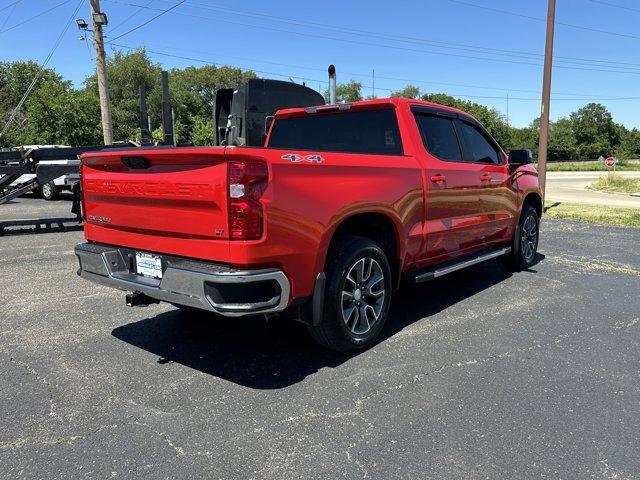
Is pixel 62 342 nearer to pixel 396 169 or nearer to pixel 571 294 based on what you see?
pixel 396 169

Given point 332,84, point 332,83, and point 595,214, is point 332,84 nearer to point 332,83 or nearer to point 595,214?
point 332,83

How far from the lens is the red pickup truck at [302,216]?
124 inches

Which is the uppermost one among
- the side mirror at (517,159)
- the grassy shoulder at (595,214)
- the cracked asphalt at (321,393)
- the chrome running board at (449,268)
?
the side mirror at (517,159)

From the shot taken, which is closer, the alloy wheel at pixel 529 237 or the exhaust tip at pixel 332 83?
the exhaust tip at pixel 332 83

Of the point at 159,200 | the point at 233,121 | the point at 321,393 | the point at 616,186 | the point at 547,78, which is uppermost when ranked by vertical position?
the point at 547,78

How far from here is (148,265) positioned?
144 inches

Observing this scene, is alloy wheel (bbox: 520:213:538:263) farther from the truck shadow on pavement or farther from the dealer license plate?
the dealer license plate

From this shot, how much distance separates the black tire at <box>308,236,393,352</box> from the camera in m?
3.75

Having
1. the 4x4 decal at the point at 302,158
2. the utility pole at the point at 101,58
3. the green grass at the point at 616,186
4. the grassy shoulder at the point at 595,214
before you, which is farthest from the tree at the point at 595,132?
the 4x4 decal at the point at 302,158

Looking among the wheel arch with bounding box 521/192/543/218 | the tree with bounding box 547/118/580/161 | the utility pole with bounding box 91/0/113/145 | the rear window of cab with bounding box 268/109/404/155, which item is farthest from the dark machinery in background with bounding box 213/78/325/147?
the tree with bounding box 547/118/580/161

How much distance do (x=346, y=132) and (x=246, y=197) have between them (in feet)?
6.90

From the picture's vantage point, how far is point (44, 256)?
26.2 feet

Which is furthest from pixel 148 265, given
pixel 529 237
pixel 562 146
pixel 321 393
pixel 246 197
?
pixel 562 146

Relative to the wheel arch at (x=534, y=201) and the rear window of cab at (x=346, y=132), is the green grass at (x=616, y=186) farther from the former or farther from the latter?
the rear window of cab at (x=346, y=132)
